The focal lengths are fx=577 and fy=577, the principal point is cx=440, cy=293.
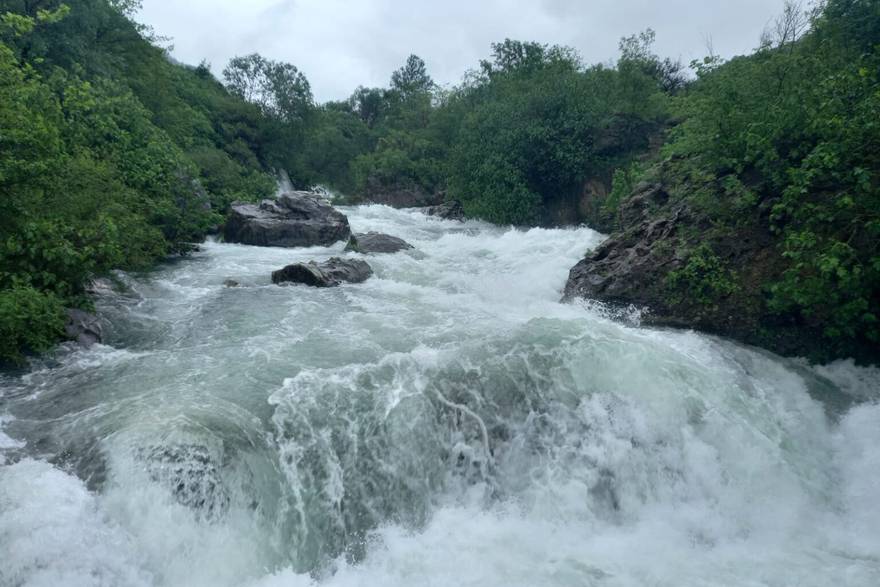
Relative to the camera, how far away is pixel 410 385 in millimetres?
8484

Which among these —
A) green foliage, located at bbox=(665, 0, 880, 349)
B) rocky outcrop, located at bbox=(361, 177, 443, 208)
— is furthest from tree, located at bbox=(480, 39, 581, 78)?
green foliage, located at bbox=(665, 0, 880, 349)

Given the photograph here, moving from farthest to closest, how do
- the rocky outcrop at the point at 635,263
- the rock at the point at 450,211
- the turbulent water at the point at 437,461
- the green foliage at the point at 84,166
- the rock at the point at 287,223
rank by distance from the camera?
the rock at the point at 450,211
the rock at the point at 287,223
the rocky outcrop at the point at 635,263
the green foliage at the point at 84,166
the turbulent water at the point at 437,461

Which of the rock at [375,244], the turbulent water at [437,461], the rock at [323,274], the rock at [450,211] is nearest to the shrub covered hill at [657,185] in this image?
Answer: the turbulent water at [437,461]

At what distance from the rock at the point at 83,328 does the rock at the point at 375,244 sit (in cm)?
1034

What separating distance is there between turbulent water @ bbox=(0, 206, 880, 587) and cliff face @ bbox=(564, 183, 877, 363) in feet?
1.83

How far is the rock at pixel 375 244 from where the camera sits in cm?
2014

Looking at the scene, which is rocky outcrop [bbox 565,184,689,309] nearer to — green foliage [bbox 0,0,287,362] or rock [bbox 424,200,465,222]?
green foliage [bbox 0,0,287,362]

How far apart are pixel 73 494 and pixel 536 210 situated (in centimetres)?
2410

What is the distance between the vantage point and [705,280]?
1157cm

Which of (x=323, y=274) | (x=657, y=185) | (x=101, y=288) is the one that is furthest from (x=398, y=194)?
(x=101, y=288)

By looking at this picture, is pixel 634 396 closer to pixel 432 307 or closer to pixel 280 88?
pixel 432 307

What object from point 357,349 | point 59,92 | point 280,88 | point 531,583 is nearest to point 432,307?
point 357,349

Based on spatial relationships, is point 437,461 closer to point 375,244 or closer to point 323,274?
point 323,274

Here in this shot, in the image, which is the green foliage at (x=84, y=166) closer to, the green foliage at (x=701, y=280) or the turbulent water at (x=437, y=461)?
the turbulent water at (x=437, y=461)
